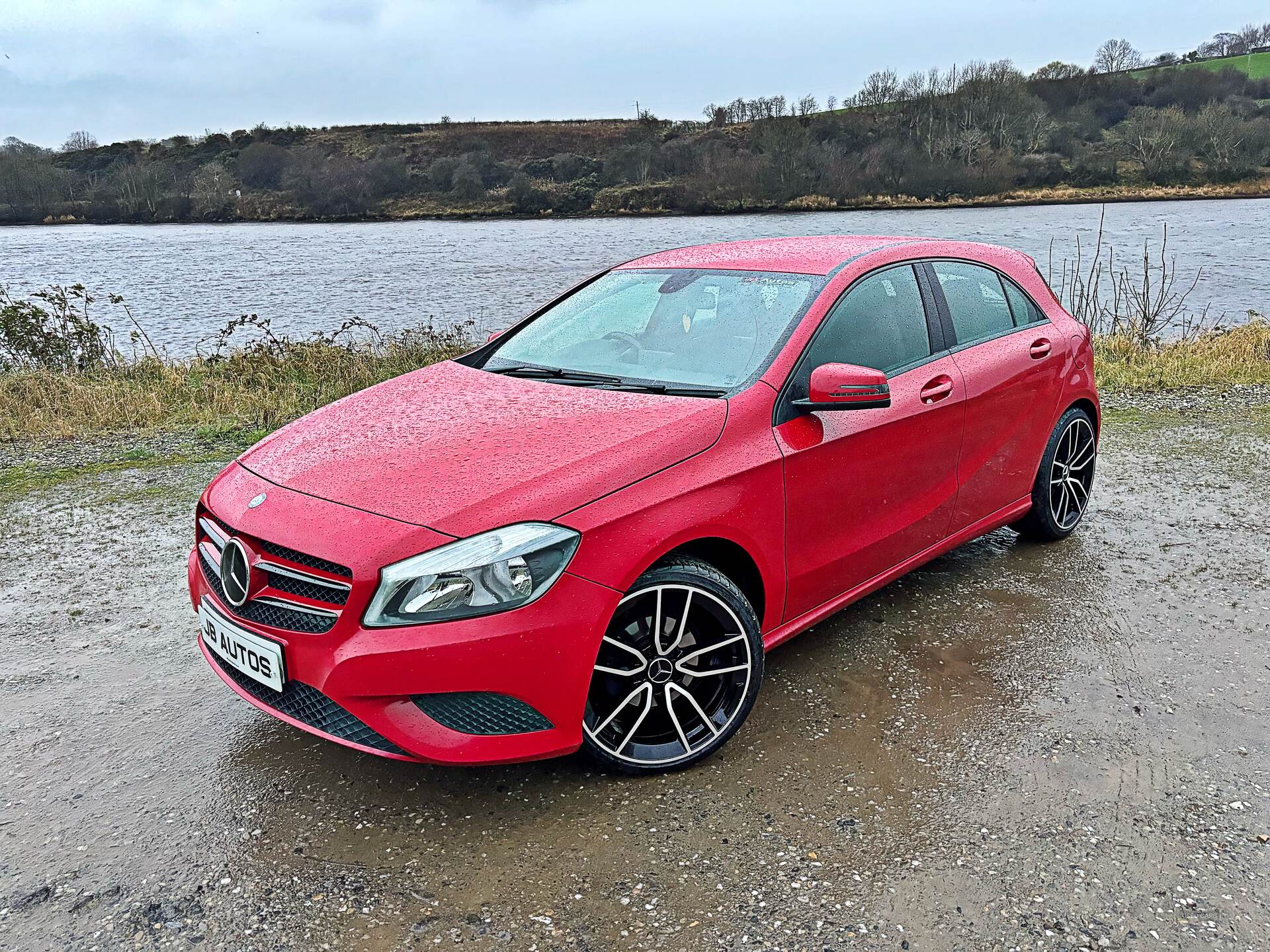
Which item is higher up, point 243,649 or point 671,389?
point 671,389

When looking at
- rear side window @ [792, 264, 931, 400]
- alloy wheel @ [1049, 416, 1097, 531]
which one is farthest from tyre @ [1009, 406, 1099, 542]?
rear side window @ [792, 264, 931, 400]

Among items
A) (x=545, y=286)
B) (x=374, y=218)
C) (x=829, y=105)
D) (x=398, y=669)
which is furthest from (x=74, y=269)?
(x=829, y=105)

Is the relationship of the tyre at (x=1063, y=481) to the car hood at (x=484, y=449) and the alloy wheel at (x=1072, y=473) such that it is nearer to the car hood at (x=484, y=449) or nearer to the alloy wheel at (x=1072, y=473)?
the alloy wheel at (x=1072, y=473)

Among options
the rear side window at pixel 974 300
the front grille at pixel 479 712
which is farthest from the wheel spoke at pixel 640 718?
the rear side window at pixel 974 300

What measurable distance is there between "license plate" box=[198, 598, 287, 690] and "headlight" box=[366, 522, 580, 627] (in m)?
0.36

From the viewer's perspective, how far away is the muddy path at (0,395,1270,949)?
7.87ft

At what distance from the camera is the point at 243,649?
2807 mm

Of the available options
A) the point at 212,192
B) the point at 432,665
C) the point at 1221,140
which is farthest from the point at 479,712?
the point at 212,192

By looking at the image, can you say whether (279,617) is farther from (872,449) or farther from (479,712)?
(872,449)

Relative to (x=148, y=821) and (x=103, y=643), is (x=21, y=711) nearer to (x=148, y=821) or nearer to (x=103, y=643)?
(x=103, y=643)

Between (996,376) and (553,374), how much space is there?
6.34 ft

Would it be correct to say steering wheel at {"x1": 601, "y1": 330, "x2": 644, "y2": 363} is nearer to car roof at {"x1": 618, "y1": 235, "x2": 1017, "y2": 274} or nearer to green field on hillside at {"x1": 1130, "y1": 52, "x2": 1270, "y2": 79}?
car roof at {"x1": 618, "y1": 235, "x2": 1017, "y2": 274}

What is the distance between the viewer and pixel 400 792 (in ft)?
9.70

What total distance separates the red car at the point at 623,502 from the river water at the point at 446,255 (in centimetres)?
1507
